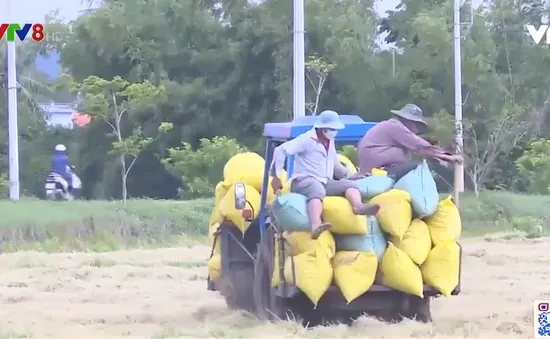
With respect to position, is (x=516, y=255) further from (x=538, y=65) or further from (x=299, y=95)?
(x=538, y=65)

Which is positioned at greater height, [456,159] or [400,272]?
[456,159]

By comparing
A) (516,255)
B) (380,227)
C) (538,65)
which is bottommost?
(516,255)

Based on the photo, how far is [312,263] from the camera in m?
9.14

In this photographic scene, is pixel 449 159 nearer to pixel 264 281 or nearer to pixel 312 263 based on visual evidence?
pixel 312 263

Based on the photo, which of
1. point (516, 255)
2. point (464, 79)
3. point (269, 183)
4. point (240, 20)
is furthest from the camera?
point (240, 20)

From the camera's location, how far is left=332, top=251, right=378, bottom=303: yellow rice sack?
9117 millimetres

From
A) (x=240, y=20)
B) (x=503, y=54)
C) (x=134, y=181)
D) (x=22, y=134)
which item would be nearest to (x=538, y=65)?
(x=503, y=54)

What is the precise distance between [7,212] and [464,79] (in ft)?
48.2

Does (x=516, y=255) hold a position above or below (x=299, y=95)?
below

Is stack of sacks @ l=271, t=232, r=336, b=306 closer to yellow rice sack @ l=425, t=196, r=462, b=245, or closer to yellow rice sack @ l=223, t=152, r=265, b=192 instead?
yellow rice sack @ l=425, t=196, r=462, b=245

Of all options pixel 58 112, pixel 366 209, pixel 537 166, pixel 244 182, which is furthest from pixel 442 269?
pixel 58 112

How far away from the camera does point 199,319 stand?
11039 millimetres

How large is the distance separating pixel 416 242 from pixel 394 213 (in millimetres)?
317

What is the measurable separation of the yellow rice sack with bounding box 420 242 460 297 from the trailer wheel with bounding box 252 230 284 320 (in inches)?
55.9
